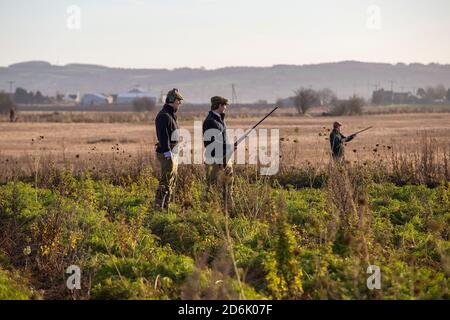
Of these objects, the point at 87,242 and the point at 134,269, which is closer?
the point at 134,269

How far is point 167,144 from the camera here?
35.7 ft

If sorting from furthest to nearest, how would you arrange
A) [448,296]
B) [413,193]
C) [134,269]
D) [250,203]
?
[413,193], [250,203], [134,269], [448,296]

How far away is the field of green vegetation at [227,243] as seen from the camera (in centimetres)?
674

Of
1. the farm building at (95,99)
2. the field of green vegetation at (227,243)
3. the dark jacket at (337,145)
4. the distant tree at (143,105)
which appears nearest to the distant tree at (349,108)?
the distant tree at (143,105)

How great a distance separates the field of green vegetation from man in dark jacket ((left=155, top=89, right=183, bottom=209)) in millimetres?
335

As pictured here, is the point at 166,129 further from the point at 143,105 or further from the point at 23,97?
the point at 23,97

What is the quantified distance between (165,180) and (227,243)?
2993 millimetres

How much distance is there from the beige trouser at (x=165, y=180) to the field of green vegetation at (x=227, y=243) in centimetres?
25

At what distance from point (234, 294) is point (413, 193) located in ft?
22.2

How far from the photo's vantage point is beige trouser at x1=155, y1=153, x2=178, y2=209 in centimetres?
1098

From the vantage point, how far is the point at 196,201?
36.5 ft

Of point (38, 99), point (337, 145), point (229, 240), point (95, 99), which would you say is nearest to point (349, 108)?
point (337, 145)
